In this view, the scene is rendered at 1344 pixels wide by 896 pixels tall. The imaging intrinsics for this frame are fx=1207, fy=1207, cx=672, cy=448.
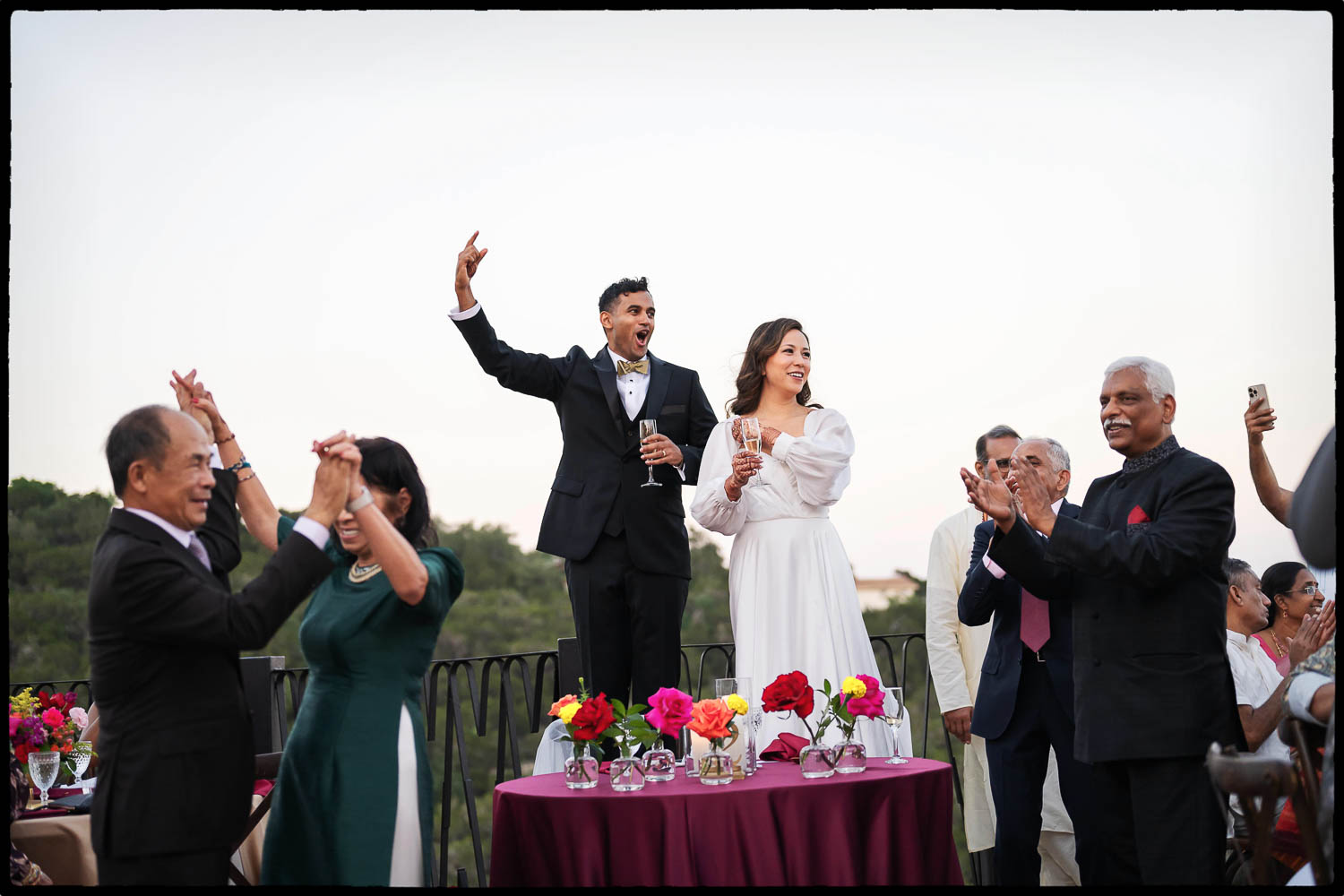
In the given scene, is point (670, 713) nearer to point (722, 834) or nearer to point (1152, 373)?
point (722, 834)

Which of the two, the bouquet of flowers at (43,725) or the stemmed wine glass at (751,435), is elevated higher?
the stemmed wine glass at (751,435)

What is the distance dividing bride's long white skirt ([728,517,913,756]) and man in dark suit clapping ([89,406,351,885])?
7.12 ft

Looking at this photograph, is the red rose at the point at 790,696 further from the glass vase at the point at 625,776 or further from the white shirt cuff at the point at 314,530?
the white shirt cuff at the point at 314,530

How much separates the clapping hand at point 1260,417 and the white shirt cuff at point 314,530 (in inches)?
135

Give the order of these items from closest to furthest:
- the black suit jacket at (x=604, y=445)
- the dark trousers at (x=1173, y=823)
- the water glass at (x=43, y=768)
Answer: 1. the dark trousers at (x=1173, y=823)
2. the water glass at (x=43, y=768)
3. the black suit jacket at (x=604, y=445)

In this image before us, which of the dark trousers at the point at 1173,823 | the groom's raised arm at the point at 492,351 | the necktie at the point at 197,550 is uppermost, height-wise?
the groom's raised arm at the point at 492,351

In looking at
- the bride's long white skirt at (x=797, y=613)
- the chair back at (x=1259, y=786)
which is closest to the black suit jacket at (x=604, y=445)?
the bride's long white skirt at (x=797, y=613)

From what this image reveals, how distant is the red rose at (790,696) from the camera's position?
11.7 feet

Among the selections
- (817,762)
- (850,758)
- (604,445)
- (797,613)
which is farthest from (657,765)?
(604,445)

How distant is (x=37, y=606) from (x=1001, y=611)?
54.4 ft

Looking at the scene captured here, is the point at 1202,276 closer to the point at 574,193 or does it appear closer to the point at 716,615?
the point at 574,193

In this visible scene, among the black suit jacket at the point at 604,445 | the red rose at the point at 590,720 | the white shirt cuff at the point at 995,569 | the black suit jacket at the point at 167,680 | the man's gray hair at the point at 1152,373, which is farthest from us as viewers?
the black suit jacket at the point at 604,445

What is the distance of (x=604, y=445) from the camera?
500cm

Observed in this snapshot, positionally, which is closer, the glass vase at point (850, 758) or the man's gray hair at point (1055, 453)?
the glass vase at point (850, 758)
